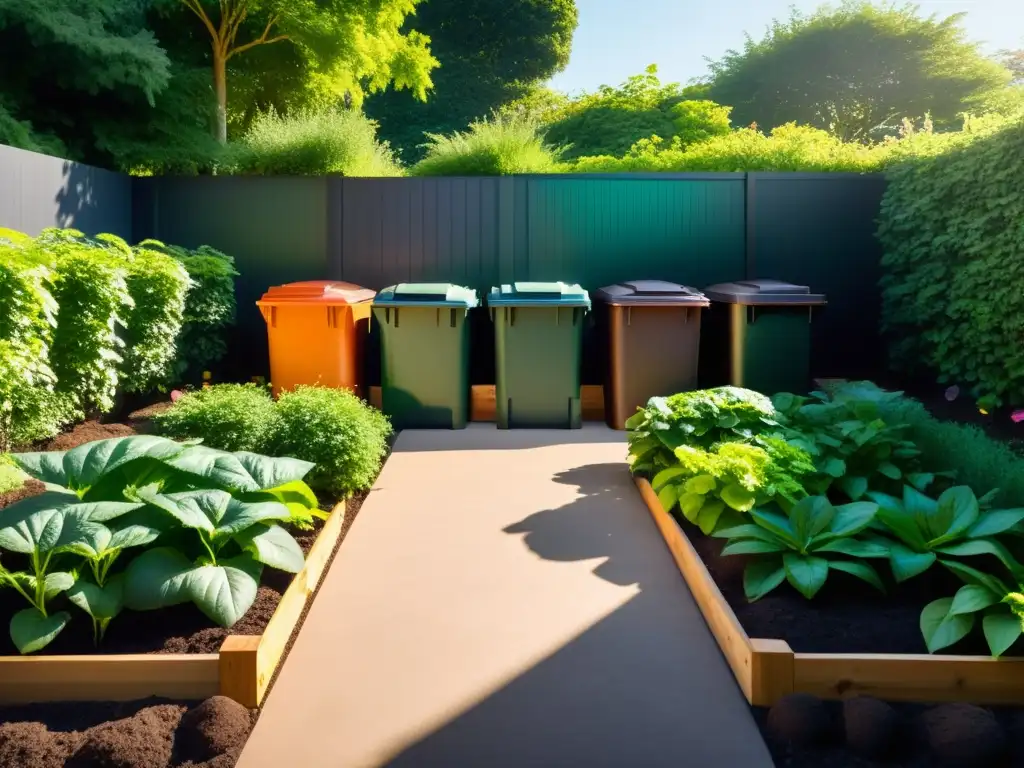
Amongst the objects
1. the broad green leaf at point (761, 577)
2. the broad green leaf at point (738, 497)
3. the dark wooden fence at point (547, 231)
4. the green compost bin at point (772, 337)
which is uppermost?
the dark wooden fence at point (547, 231)

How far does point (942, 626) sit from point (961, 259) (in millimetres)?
4669

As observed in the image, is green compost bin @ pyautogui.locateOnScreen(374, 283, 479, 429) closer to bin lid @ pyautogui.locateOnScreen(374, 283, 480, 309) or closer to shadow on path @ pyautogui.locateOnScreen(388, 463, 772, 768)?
bin lid @ pyautogui.locateOnScreen(374, 283, 480, 309)

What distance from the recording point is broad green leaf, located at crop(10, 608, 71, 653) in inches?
102

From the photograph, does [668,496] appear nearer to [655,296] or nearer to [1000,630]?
[1000,630]

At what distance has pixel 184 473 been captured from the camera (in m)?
3.32

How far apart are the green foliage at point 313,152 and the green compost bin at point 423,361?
2.30 meters

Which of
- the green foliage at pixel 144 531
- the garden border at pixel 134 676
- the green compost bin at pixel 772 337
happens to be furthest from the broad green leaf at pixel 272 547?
the green compost bin at pixel 772 337

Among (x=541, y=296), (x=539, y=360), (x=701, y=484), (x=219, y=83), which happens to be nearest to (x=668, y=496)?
(x=701, y=484)

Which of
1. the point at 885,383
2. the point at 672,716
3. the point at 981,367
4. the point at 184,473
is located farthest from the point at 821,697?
the point at 885,383

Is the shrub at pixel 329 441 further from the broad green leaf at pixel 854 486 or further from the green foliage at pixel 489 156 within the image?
the green foliage at pixel 489 156

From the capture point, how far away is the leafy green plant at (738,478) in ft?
11.6

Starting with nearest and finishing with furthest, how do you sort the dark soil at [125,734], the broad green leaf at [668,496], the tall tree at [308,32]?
1. the dark soil at [125,734]
2. the broad green leaf at [668,496]
3. the tall tree at [308,32]

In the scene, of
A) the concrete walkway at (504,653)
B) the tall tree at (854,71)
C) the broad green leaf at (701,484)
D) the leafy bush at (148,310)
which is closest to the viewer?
the concrete walkway at (504,653)

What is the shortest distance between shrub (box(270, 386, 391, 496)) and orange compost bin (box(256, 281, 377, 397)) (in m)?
1.97
